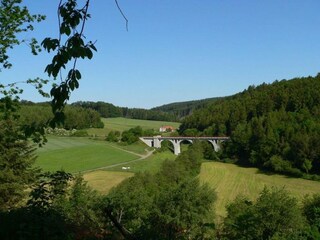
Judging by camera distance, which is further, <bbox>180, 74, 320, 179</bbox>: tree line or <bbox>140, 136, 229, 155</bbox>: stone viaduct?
<bbox>140, 136, 229, 155</bbox>: stone viaduct

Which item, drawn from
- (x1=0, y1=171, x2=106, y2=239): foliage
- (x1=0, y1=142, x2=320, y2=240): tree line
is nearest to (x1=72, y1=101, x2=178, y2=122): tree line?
(x1=0, y1=142, x2=320, y2=240): tree line

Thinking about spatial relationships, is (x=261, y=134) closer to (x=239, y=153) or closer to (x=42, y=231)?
(x=239, y=153)

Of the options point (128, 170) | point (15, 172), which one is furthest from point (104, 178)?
point (15, 172)

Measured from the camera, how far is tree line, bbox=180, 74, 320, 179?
6353 centimetres

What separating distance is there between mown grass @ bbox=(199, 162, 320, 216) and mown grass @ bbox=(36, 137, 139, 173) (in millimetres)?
17621

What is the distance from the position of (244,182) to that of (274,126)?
88.0ft

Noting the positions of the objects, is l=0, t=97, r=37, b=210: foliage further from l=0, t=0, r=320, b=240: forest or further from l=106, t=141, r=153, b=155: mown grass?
l=106, t=141, r=153, b=155: mown grass

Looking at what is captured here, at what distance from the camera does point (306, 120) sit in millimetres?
76062

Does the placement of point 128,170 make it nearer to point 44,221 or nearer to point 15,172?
point 15,172

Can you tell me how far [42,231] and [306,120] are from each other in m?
76.7

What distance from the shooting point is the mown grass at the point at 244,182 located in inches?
1821

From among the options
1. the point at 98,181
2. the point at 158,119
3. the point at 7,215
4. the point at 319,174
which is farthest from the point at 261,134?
the point at 158,119

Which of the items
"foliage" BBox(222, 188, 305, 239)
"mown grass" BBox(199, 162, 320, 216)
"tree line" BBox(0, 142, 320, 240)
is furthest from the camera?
"mown grass" BBox(199, 162, 320, 216)

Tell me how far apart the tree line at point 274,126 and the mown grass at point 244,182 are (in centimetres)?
414
